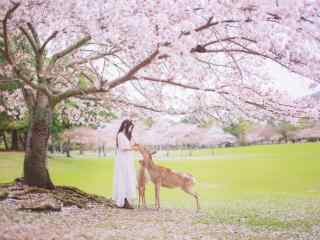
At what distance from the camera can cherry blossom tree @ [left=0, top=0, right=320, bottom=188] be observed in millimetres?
3398

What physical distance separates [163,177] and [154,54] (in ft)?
2.92

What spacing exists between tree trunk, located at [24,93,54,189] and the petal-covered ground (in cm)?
30

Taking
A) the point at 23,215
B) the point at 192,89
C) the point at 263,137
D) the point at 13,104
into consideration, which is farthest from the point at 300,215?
the point at 13,104

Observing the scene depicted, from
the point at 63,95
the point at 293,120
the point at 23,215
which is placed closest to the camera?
the point at 293,120

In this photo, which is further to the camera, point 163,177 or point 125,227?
point 163,177

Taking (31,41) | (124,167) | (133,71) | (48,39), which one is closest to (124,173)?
(124,167)

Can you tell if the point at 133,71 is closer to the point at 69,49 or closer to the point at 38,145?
the point at 69,49

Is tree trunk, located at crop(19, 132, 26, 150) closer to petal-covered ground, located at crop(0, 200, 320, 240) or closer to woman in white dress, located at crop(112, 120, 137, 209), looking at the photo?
petal-covered ground, located at crop(0, 200, 320, 240)

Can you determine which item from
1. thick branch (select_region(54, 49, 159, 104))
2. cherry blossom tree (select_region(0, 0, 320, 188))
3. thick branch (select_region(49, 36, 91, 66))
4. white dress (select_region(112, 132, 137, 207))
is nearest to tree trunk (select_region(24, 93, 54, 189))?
cherry blossom tree (select_region(0, 0, 320, 188))

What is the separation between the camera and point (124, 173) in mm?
4133

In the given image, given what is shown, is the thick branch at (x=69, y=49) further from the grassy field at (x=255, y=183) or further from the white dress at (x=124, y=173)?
the grassy field at (x=255, y=183)

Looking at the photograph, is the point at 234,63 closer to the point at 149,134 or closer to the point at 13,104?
the point at 149,134

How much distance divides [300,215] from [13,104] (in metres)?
2.22

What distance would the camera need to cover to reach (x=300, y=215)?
3914 mm
